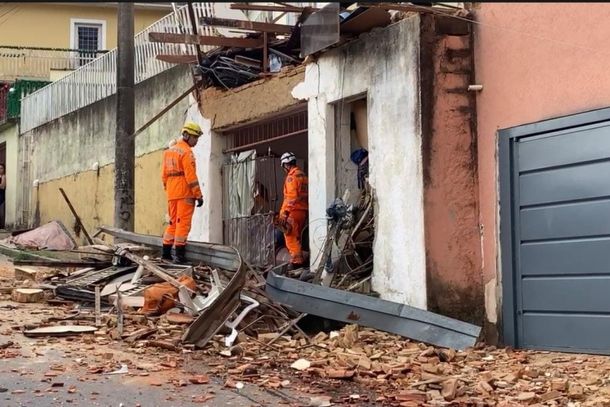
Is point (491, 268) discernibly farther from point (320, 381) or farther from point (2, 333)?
point (2, 333)

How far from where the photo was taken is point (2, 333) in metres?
7.31

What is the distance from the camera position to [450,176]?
8078mm

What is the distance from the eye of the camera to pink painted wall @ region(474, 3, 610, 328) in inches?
273

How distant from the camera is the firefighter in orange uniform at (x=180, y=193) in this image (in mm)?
10102

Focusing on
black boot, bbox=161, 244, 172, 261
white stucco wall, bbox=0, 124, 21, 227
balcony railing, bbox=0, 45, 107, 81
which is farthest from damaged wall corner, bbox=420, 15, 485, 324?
balcony railing, bbox=0, 45, 107, 81

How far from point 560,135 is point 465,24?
1692mm

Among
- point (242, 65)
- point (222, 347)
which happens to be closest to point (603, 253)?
point (222, 347)

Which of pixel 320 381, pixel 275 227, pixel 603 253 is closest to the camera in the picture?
pixel 320 381

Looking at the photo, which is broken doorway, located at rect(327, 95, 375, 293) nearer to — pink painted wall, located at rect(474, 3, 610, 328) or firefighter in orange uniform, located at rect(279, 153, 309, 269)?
firefighter in orange uniform, located at rect(279, 153, 309, 269)

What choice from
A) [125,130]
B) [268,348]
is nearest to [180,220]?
[268,348]

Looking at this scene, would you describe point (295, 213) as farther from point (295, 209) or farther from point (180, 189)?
point (180, 189)

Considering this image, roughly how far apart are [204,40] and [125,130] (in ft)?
11.6

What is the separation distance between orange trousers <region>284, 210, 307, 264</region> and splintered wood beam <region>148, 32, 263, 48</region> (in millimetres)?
2369

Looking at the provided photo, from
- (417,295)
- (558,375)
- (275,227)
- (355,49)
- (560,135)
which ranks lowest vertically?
(558,375)
